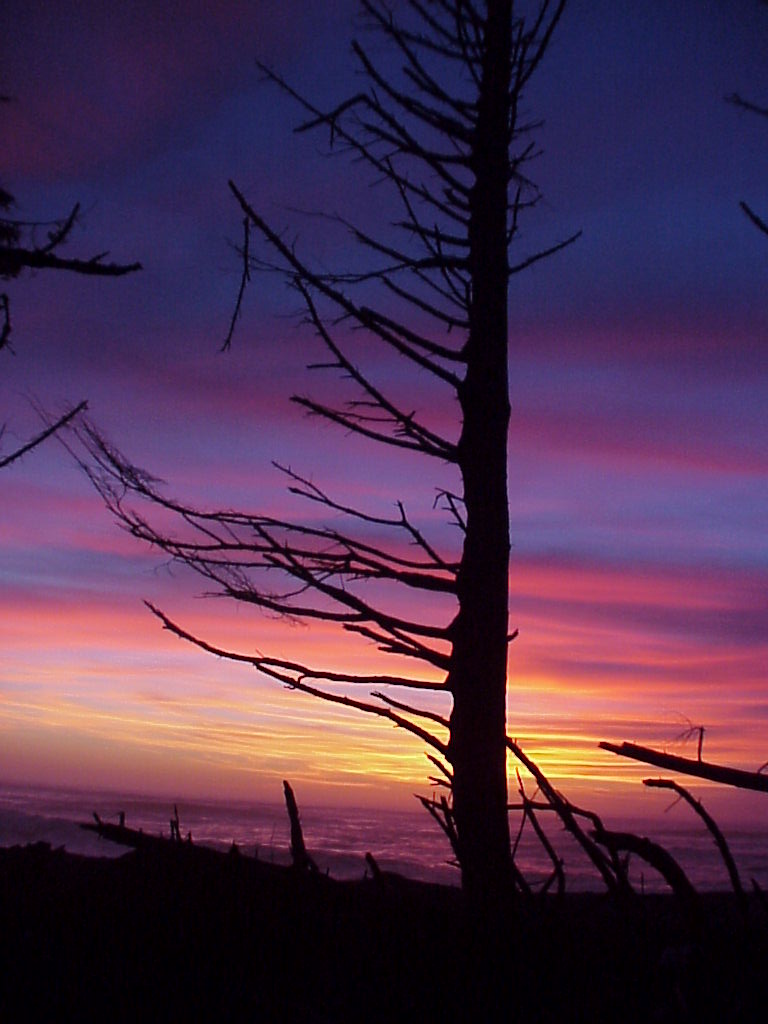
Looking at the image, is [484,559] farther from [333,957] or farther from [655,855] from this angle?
[333,957]

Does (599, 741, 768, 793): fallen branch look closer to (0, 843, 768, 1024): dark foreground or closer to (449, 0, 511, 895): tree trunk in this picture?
(0, 843, 768, 1024): dark foreground

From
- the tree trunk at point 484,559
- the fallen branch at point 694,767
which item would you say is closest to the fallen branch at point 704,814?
the fallen branch at point 694,767

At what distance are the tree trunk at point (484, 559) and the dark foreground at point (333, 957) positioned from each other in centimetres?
77

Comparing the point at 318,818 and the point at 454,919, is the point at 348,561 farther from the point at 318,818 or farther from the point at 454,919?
the point at 318,818

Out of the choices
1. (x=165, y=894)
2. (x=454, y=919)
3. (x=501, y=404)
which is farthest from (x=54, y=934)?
(x=501, y=404)

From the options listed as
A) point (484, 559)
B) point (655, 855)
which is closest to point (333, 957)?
point (655, 855)

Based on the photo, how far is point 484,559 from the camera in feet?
18.8

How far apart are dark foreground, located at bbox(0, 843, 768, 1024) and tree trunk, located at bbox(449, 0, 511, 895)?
0.77m

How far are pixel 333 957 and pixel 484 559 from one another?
2.37 m

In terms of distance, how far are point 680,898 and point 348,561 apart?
274 centimetres

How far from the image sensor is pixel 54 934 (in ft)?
13.8

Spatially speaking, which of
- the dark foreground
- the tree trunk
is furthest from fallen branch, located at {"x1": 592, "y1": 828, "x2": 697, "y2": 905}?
the tree trunk

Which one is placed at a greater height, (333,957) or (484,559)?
(484,559)

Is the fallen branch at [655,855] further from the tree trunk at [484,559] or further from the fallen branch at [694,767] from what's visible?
the tree trunk at [484,559]
